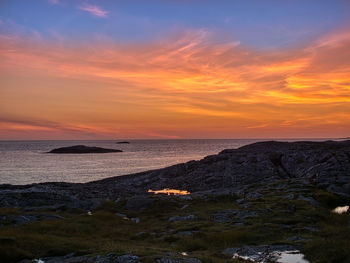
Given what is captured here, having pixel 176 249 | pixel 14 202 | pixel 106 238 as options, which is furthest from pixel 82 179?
pixel 176 249

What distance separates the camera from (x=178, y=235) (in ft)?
89.0

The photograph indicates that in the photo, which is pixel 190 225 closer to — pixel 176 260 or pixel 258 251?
pixel 258 251

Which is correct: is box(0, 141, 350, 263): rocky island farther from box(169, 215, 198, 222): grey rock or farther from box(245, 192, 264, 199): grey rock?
box(169, 215, 198, 222): grey rock

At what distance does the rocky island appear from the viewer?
65.1 ft

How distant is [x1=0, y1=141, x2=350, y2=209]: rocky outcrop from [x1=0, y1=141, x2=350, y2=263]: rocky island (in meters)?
0.48

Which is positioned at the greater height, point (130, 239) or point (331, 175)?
point (331, 175)

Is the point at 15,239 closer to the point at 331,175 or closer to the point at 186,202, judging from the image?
the point at 186,202

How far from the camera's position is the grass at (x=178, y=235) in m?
20.1

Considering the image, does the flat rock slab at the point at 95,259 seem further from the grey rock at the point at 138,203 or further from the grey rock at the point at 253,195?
the grey rock at the point at 253,195

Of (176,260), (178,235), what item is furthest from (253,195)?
(176,260)

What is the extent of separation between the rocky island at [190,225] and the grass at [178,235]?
8 cm

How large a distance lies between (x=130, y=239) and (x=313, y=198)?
2565 centimetres

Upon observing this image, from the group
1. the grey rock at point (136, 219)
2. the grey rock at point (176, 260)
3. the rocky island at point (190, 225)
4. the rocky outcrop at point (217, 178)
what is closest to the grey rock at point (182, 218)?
the rocky island at point (190, 225)

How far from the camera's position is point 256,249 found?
21.8 meters
